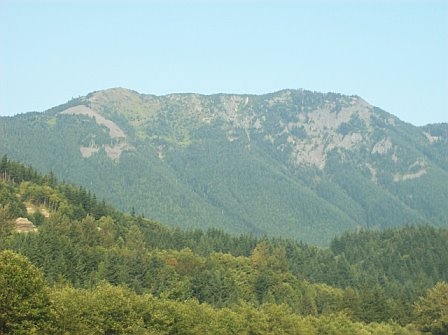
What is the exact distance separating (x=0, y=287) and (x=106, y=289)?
1212 inches

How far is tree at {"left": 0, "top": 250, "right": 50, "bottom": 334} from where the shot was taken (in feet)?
280

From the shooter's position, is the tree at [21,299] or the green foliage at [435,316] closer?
the tree at [21,299]

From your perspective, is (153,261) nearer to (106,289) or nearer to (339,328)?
(339,328)

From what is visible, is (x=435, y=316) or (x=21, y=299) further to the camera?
(x=435, y=316)

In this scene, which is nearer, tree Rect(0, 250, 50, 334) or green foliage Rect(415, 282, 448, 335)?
tree Rect(0, 250, 50, 334)

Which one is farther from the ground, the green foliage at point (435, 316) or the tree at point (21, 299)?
the tree at point (21, 299)

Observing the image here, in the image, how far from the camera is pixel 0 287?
3401 inches

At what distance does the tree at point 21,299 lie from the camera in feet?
280

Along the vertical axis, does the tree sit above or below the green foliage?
above

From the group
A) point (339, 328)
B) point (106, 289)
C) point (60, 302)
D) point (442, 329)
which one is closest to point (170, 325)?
point (106, 289)

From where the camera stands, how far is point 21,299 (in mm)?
87438

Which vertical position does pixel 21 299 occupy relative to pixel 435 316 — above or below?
above

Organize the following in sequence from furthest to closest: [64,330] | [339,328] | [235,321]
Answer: [339,328] → [235,321] → [64,330]

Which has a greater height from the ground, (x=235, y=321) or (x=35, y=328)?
(x=35, y=328)
